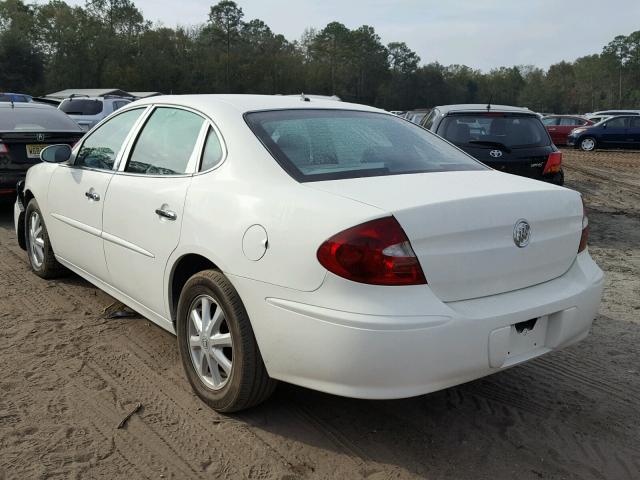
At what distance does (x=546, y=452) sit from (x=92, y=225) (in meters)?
3.07

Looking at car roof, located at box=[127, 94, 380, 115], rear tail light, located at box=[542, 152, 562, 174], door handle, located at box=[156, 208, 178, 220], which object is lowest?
rear tail light, located at box=[542, 152, 562, 174]

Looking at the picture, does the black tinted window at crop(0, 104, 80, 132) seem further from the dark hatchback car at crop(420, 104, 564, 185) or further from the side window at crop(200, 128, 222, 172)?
the side window at crop(200, 128, 222, 172)

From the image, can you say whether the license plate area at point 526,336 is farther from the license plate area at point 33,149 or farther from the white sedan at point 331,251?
the license plate area at point 33,149

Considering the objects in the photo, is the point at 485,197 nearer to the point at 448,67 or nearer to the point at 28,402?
the point at 28,402

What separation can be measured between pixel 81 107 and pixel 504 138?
1389 centimetres

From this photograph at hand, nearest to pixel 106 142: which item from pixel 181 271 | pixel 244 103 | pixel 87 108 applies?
pixel 244 103

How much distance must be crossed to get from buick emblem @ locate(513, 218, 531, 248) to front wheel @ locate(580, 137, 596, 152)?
24.7 m

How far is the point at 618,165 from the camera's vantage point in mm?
18672

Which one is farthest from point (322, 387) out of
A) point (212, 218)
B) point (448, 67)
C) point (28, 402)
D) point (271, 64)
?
point (448, 67)

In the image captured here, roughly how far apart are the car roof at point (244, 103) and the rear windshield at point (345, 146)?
86 millimetres

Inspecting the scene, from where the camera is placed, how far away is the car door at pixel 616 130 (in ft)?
81.3

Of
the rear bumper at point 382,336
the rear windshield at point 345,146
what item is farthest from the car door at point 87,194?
the rear bumper at point 382,336

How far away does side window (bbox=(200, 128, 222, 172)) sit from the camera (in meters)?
3.22

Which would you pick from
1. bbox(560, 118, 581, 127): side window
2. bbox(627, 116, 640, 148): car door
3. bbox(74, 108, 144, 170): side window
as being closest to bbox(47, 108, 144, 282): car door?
bbox(74, 108, 144, 170): side window
